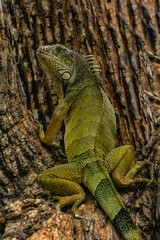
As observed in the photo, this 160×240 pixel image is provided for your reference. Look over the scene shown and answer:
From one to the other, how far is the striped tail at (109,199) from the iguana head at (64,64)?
1.41 m

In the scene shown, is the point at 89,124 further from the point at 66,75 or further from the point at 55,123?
the point at 66,75

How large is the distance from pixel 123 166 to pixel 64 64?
61.8 inches

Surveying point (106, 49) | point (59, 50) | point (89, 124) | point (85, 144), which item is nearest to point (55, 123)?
point (89, 124)

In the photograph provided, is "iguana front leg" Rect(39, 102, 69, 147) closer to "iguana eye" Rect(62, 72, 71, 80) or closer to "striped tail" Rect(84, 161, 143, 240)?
"iguana eye" Rect(62, 72, 71, 80)

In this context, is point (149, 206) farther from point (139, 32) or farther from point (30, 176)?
point (139, 32)

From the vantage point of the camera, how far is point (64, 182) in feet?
8.75

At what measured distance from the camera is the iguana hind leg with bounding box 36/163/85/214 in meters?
2.57

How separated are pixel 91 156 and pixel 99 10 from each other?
2124 millimetres

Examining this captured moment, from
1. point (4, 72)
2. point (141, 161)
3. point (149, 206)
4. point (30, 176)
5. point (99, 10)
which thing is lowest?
point (149, 206)

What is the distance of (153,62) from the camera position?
404 centimetres

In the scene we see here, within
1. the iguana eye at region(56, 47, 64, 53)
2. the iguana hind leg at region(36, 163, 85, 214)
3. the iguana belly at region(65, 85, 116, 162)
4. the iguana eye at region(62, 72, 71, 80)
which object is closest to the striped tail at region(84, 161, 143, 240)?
the iguana hind leg at region(36, 163, 85, 214)

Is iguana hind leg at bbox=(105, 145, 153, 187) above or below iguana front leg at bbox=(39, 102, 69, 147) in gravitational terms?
below

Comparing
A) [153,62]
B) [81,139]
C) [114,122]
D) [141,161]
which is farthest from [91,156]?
[153,62]

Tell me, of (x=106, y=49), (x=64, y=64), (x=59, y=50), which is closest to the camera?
(x=59, y=50)
